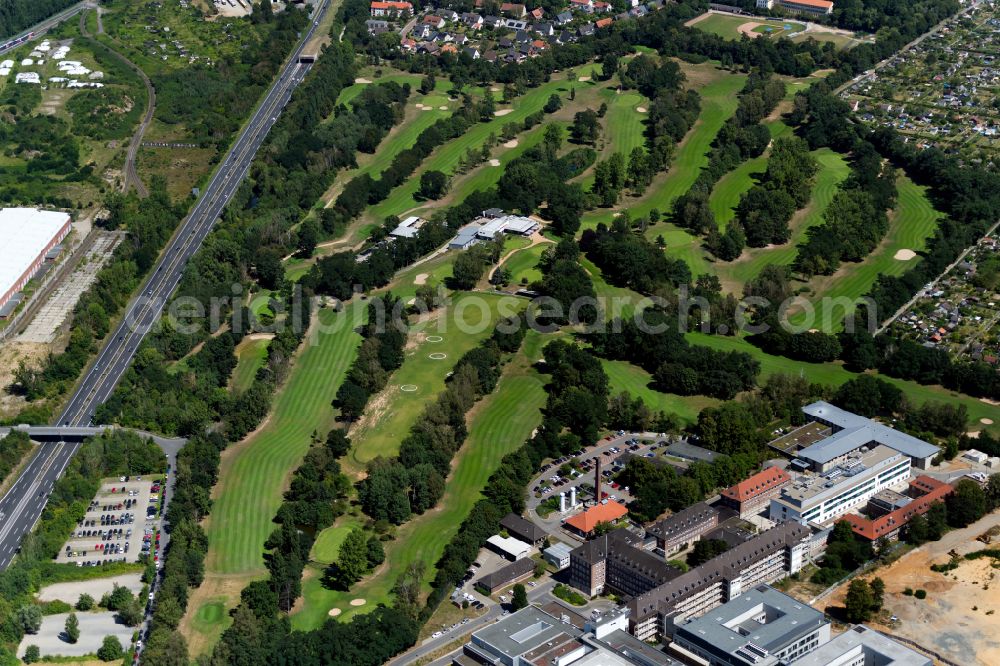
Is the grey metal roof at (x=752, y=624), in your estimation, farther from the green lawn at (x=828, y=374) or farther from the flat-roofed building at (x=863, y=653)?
the green lawn at (x=828, y=374)

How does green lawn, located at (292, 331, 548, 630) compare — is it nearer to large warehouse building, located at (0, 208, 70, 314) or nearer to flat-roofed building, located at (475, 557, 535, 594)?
flat-roofed building, located at (475, 557, 535, 594)

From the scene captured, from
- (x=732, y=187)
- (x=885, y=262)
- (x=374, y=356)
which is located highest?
(x=732, y=187)

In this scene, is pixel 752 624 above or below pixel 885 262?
above

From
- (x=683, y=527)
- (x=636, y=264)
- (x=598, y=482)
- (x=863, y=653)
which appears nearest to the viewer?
(x=863, y=653)

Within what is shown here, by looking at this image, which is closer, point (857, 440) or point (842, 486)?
point (842, 486)

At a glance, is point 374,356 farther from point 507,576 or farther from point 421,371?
point 507,576

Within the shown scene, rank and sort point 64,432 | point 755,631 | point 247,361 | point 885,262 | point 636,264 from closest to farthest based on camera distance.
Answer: point 755,631 < point 64,432 < point 247,361 < point 636,264 < point 885,262

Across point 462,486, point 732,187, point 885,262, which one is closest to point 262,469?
point 462,486

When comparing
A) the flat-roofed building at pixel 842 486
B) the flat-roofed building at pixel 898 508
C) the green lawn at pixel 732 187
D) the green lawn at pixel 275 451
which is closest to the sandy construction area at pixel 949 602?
the flat-roofed building at pixel 898 508
